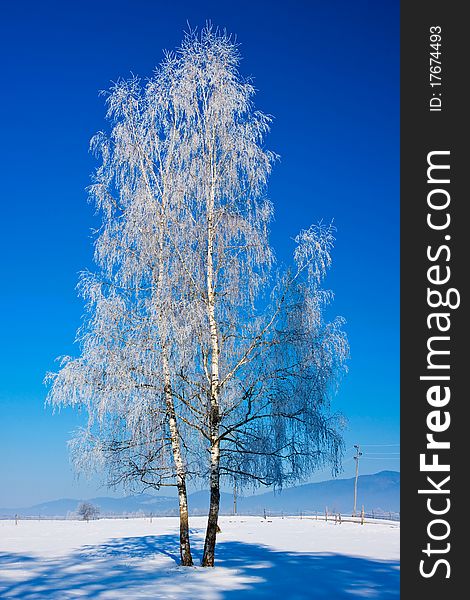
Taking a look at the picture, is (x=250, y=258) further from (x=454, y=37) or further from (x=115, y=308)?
(x=454, y=37)

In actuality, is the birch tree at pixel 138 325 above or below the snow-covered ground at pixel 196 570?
above

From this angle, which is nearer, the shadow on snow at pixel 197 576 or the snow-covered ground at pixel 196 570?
the shadow on snow at pixel 197 576

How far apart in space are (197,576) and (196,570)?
3.51 ft

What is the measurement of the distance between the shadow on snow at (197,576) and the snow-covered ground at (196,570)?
0.02m

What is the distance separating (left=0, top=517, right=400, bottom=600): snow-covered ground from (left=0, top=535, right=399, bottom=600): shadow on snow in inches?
0.8

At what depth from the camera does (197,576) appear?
630 inches

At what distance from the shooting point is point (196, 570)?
55.9 ft

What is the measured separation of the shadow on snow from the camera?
13.8 m

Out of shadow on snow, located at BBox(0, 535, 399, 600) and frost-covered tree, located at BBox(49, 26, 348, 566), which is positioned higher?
frost-covered tree, located at BBox(49, 26, 348, 566)

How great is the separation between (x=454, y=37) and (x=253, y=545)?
21294 millimetres

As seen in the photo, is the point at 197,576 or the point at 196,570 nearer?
the point at 197,576

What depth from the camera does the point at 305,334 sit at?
17.0 metres

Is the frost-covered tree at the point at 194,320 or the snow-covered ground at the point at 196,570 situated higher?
the frost-covered tree at the point at 194,320

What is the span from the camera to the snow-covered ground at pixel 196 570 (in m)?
13.9
